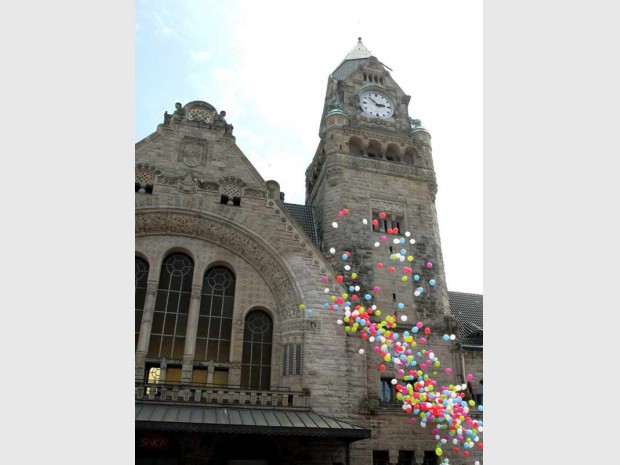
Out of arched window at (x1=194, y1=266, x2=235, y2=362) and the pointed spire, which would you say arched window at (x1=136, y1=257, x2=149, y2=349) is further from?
the pointed spire

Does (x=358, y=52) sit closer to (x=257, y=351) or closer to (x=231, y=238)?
(x=231, y=238)

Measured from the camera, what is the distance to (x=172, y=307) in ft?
59.5

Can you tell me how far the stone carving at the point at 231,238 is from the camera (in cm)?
1839

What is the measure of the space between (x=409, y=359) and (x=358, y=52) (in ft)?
76.3

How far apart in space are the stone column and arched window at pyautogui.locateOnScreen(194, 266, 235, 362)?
6.17 ft

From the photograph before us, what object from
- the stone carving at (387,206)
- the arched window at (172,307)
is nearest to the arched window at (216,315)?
the arched window at (172,307)

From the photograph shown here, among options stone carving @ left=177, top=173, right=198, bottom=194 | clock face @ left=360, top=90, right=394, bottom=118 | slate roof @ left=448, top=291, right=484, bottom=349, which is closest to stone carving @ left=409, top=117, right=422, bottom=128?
clock face @ left=360, top=90, right=394, bottom=118

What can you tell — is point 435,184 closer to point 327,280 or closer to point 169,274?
point 327,280

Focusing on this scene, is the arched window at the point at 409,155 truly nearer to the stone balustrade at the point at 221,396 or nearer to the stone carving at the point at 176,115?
the stone carving at the point at 176,115

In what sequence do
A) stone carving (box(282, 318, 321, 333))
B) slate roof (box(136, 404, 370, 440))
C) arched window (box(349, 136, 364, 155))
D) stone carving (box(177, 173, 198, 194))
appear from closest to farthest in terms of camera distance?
slate roof (box(136, 404, 370, 440))
stone carving (box(282, 318, 321, 333))
stone carving (box(177, 173, 198, 194))
arched window (box(349, 136, 364, 155))

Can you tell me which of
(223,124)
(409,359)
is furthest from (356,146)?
(409,359)

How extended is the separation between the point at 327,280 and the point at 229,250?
4499 millimetres

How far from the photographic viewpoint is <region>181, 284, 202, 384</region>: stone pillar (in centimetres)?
1673

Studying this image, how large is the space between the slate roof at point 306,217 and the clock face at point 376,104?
6831 mm
